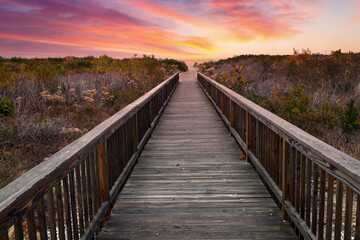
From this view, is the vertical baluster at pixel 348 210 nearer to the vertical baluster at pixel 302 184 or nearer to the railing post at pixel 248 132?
the vertical baluster at pixel 302 184

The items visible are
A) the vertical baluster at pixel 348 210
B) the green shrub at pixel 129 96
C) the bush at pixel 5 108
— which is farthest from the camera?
the green shrub at pixel 129 96

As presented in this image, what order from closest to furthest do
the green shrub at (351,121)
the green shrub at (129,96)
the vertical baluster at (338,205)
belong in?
the vertical baluster at (338,205)
the green shrub at (351,121)
the green shrub at (129,96)

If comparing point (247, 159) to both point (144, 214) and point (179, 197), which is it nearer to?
point (179, 197)

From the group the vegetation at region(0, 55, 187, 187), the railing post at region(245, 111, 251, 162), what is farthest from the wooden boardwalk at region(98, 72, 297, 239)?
the vegetation at region(0, 55, 187, 187)

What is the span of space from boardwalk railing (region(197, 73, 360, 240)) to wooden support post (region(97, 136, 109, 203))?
198 cm

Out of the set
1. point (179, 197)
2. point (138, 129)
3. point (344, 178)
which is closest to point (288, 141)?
point (344, 178)

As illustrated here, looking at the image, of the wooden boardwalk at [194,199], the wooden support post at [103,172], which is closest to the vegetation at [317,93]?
the wooden boardwalk at [194,199]

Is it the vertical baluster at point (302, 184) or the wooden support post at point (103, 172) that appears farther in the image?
the wooden support post at point (103, 172)

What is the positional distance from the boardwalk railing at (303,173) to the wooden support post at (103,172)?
198 centimetres

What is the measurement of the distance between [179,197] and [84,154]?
1.74 meters

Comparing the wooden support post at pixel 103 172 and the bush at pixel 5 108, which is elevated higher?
the bush at pixel 5 108

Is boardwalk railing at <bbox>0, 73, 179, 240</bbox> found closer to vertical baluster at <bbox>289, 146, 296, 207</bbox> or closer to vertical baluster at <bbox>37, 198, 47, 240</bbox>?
vertical baluster at <bbox>37, 198, 47, 240</bbox>

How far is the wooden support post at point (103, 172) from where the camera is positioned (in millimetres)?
3383

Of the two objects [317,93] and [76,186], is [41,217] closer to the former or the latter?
[76,186]
